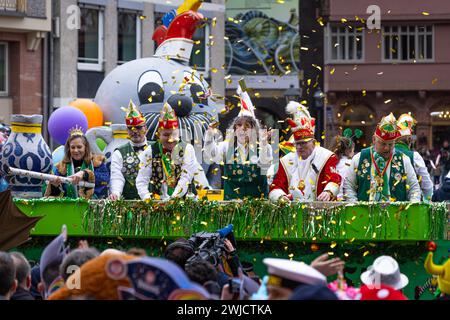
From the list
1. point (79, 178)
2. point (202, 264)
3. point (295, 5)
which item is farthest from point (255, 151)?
point (295, 5)

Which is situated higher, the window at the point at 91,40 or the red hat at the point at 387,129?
the window at the point at 91,40

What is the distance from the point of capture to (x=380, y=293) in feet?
18.0

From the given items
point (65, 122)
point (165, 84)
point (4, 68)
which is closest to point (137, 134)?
point (65, 122)

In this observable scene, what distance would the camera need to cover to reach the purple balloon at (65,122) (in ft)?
54.6

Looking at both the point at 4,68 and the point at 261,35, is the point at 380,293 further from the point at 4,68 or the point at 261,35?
the point at 261,35

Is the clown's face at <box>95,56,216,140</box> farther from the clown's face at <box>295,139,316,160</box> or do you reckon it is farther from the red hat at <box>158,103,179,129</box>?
the clown's face at <box>295,139,316,160</box>

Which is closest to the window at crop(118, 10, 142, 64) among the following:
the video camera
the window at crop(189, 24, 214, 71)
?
the window at crop(189, 24, 214, 71)

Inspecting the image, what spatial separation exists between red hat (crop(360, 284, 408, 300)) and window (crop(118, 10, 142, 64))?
1033 inches

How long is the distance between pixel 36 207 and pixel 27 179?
1.73m

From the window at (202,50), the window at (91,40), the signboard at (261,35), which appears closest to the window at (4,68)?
the window at (91,40)

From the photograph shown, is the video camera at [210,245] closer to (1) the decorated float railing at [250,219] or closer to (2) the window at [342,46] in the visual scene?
(1) the decorated float railing at [250,219]

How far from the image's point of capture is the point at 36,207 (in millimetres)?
9945

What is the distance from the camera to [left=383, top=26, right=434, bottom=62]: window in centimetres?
4538

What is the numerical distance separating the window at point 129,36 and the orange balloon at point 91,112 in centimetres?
1346
